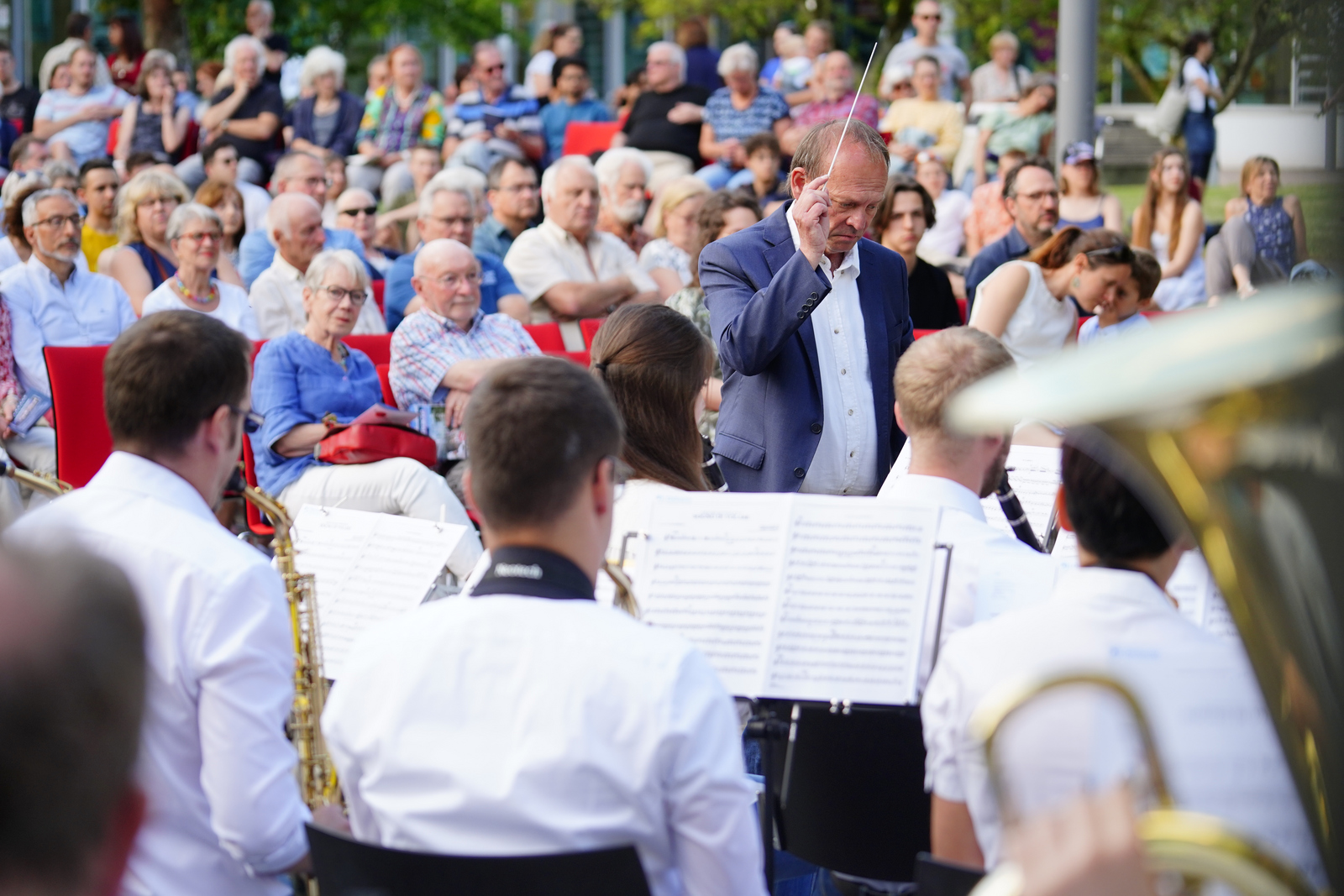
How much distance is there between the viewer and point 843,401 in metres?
3.82

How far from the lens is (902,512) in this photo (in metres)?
2.34

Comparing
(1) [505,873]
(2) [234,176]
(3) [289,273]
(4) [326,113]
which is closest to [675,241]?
(3) [289,273]

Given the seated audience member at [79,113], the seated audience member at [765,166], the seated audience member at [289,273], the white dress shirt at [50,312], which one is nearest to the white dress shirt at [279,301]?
the seated audience member at [289,273]

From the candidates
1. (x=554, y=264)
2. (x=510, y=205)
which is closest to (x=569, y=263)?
(x=554, y=264)

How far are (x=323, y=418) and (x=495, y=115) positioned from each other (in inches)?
246

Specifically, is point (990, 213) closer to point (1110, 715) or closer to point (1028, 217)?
point (1028, 217)

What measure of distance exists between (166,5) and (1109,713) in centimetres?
1429

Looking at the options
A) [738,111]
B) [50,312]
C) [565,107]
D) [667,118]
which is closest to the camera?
[50,312]

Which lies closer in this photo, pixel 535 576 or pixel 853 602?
pixel 535 576

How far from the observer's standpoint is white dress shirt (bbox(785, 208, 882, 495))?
3.81 metres

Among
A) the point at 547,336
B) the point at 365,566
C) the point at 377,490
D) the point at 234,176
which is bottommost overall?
the point at 377,490

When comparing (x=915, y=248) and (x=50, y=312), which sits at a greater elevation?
(x=915, y=248)

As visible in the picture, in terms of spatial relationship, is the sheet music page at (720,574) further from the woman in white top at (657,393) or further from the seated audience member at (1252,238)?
the seated audience member at (1252,238)

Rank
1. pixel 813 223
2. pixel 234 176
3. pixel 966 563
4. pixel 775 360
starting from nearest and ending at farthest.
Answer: pixel 966 563 < pixel 813 223 < pixel 775 360 < pixel 234 176
